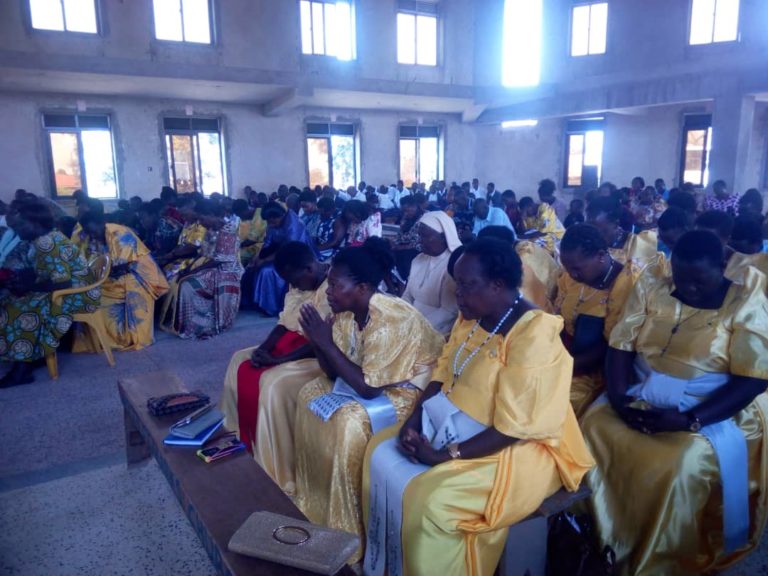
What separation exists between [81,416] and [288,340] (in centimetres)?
161

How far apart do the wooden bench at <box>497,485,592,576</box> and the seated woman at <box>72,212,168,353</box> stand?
4430 mm

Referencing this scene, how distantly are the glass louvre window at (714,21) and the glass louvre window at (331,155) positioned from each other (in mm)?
7971

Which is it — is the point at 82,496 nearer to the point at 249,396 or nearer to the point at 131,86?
the point at 249,396

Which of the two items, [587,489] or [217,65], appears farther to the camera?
[217,65]

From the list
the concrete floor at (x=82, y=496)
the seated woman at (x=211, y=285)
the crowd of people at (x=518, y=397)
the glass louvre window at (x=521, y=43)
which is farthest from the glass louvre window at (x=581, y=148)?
the concrete floor at (x=82, y=496)

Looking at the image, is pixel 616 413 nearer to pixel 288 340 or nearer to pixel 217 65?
pixel 288 340

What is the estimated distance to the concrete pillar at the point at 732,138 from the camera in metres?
10.7

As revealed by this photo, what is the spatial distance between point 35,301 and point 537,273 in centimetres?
380

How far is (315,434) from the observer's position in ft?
8.25

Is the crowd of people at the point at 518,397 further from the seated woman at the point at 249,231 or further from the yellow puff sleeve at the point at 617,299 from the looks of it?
the seated woman at the point at 249,231

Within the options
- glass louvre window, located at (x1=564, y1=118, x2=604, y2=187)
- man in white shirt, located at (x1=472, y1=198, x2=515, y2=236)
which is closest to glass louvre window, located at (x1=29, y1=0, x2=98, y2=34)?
man in white shirt, located at (x1=472, y1=198, x2=515, y2=236)

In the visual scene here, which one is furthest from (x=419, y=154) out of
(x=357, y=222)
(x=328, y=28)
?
(x=357, y=222)

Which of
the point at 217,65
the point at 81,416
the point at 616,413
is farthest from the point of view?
the point at 217,65

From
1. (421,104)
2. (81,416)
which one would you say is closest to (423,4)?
(421,104)
